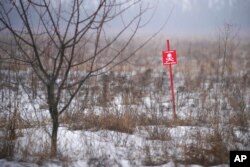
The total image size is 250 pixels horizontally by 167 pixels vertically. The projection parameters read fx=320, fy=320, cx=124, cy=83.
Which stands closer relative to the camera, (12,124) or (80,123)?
(12,124)

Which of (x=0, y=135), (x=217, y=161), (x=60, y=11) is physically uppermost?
(x=60, y=11)

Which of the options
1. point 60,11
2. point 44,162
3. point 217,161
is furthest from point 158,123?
point 60,11

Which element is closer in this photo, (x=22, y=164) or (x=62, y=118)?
(x=22, y=164)

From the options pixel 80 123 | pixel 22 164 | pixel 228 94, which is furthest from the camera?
pixel 228 94

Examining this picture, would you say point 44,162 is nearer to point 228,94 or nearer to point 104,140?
point 104,140

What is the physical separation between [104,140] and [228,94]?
342cm

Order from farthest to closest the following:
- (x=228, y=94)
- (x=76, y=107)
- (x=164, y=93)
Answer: (x=164, y=93) < (x=228, y=94) < (x=76, y=107)

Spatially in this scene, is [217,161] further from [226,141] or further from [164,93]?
[164,93]

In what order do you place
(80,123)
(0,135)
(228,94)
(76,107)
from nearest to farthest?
(0,135) → (80,123) → (76,107) → (228,94)

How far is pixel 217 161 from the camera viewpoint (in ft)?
11.3

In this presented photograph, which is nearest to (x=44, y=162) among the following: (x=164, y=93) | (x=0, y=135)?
(x=0, y=135)

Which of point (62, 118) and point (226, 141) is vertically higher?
point (62, 118)

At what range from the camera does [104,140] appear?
13.0 feet

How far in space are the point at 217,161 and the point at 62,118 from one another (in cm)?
244
